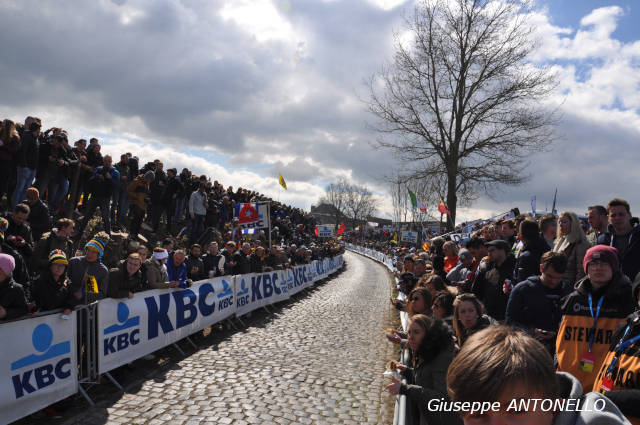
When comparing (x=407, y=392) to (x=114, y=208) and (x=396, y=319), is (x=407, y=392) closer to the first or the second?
(x=396, y=319)

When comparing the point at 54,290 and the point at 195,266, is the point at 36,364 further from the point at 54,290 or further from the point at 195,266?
the point at 195,266

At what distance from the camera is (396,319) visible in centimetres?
1220

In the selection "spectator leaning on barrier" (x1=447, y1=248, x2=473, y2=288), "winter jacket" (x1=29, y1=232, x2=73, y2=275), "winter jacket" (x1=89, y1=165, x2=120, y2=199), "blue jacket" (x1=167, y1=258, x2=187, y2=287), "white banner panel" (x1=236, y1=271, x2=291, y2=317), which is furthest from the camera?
"white banner panel" (x1=236, y1=271, x2=291, y2=317)

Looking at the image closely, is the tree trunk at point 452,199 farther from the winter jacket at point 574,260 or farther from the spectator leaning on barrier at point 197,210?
the winter jacket at point 574,260

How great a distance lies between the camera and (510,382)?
1131 millimetres

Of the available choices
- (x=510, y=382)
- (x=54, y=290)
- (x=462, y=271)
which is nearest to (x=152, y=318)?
(x=54, y=290)

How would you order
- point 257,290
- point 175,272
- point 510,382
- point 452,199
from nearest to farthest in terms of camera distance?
1. point 510,382
2. point 175,272
3. point 257,290
4. point 452,199

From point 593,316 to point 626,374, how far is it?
3.02 feet

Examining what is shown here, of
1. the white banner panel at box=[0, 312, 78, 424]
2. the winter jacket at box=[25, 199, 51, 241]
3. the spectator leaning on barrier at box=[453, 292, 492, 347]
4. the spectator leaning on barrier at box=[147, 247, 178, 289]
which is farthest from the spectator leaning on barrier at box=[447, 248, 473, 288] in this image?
the winter jacket at box=[25, 199, 51, 241]

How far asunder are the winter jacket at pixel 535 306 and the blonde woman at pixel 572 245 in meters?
0.97

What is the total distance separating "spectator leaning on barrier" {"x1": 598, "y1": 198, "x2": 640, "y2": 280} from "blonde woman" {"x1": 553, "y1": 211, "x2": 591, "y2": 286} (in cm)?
30

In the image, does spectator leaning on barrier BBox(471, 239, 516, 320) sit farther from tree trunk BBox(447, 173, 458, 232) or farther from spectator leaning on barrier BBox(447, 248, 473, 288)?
tree trunk BBox(447, 173, 458, 232)

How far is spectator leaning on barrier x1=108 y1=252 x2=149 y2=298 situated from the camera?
20.3 ft

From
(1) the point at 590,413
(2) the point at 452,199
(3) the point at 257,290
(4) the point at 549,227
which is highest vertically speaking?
(2) the point at 452,199
